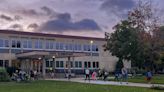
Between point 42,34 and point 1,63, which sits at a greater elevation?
point 42,34

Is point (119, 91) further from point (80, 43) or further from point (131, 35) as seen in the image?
point (80, 43)

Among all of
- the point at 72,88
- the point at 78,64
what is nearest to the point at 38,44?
the point at 78,64

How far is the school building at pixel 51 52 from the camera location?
5778cm

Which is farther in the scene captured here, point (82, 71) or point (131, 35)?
point (82, 71)

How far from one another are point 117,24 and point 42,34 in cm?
1300

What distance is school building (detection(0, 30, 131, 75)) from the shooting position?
190ft

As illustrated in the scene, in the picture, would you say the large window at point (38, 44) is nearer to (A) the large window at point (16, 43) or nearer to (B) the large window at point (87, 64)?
(A) the large window at point (16, 43)

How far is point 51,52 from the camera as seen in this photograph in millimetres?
53781

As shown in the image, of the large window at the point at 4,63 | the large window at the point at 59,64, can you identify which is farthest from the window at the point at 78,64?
the large window at the point at 4,63

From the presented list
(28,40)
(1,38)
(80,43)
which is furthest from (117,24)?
(1,38)

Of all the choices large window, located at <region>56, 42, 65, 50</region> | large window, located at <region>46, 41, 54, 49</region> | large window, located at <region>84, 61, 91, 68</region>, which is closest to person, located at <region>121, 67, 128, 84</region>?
large window, located at <region>46, 41, 54, 49</region>

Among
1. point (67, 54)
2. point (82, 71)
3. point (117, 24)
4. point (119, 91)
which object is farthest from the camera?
point (82, 71)

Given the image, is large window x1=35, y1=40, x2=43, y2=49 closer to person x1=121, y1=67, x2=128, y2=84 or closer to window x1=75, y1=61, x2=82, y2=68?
window x1=75, y1=61, x2=82, y2=68

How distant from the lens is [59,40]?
68.5 meters
